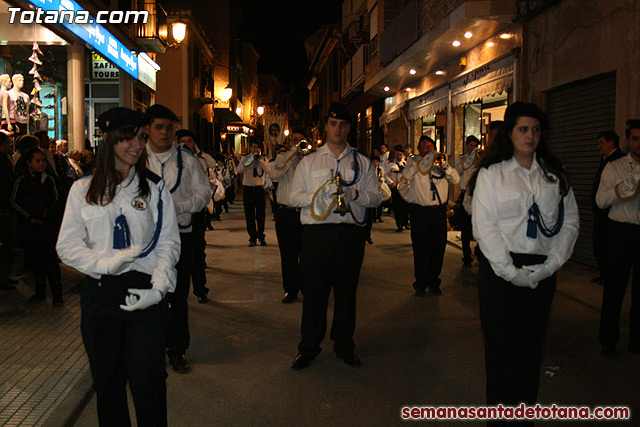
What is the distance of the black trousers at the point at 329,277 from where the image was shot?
209 inches

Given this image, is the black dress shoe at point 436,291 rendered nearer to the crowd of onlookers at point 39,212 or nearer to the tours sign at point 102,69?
the crowd of onlookers at point 39,212

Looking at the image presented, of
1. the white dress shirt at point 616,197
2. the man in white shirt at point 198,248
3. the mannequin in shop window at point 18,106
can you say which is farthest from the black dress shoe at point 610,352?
the mannequin in shop window at point 18,106

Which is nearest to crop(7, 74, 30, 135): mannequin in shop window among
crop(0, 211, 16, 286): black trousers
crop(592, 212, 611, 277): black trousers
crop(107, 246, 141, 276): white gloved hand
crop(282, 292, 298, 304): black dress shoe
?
crop(0, 211, 16, 286): black trousers

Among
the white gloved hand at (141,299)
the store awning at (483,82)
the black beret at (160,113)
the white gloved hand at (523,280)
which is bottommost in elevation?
the white gloved hand at (141,299)

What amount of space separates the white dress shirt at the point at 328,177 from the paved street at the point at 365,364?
1367mm

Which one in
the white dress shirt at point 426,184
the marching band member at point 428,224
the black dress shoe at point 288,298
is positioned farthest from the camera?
the white dress shirt at point 426,184

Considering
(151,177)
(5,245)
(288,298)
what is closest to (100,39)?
(5,245)

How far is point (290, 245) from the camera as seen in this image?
27.4ft

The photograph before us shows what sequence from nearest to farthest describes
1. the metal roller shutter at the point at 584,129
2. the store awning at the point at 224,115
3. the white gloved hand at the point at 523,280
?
the white gloved hand at the point at 523,280 → the metal roller shutter at the point at 584,129 → the store awning at the point at 224,115

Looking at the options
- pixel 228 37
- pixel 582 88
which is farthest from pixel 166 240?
pixel 228 37

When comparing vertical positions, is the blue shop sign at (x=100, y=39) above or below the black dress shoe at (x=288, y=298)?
above

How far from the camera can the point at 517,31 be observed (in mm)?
12883

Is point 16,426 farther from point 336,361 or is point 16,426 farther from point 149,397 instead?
point 336,361

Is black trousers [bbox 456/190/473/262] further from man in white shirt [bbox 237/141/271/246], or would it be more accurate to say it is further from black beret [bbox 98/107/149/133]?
black beret [bbox 98/107/149/133]
